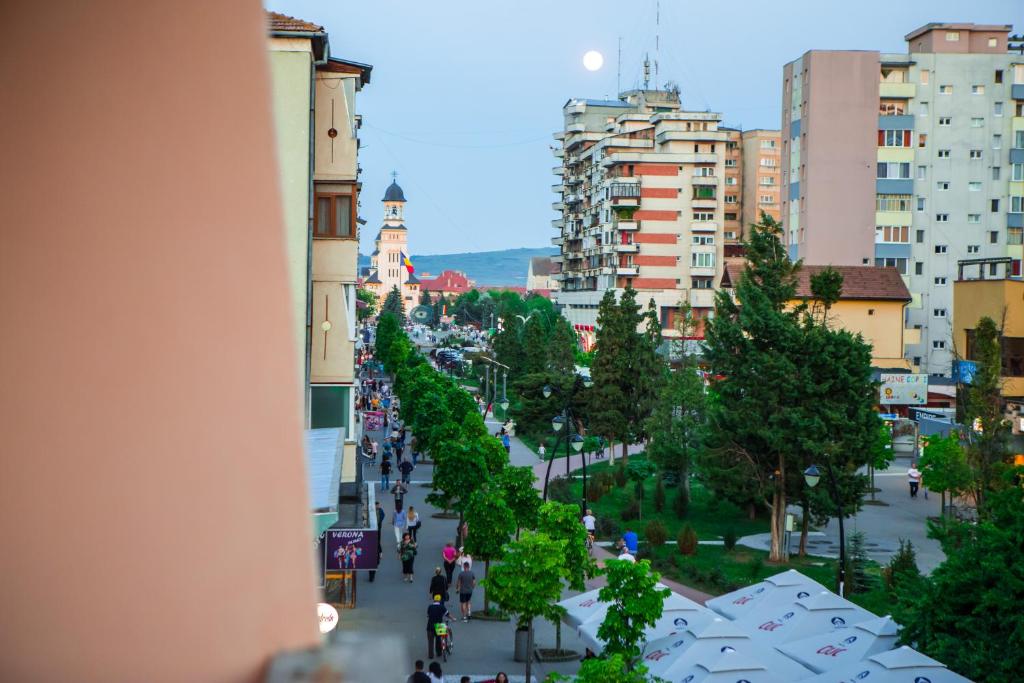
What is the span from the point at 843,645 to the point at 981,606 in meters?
2.02

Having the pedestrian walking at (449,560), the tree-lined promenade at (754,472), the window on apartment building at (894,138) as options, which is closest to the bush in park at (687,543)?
the tree-lined promenade at (754,472)

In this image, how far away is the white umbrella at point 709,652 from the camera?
13836mm

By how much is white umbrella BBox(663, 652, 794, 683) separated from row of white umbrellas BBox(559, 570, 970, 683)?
0.01 meters

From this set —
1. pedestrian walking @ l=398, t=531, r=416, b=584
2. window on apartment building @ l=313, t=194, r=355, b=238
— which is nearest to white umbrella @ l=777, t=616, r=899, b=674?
window on apartment building @ l=313, t=194, r=355, b=238

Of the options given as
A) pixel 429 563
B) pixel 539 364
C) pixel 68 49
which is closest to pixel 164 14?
pixel 68 49

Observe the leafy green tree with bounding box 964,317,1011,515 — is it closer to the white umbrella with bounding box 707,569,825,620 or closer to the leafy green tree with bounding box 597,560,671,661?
the white umbrella with bounding box 707,569,825,620

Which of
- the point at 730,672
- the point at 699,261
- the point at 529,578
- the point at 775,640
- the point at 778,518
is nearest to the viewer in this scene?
the point at 730,672

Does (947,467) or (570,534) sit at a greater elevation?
(570,534)

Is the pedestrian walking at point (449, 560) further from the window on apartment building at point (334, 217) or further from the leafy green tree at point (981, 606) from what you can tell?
the leafy green tree at point (981, 606)

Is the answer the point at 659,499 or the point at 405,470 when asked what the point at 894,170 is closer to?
the point at 659,499

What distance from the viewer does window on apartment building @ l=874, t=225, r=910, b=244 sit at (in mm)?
66875

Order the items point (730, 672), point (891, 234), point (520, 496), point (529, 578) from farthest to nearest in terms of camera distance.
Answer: point (891, 234) → point (520, 496) → point (529, 578) → point (730, 672)

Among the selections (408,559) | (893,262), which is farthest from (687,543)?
(893,262)

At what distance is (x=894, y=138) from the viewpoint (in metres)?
67.0
